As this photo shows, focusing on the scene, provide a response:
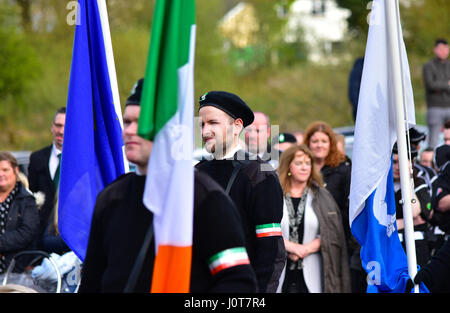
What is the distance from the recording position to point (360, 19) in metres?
29.6

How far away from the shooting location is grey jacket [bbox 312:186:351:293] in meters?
7.48

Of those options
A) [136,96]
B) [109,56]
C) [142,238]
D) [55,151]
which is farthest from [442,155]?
[142,238]

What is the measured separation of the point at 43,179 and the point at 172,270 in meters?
5.34

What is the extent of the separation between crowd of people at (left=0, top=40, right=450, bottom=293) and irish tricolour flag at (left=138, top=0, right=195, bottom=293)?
11cm

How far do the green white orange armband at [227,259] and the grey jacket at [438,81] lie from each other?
417 inches

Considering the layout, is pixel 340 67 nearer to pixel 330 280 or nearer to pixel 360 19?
pixel 360 19

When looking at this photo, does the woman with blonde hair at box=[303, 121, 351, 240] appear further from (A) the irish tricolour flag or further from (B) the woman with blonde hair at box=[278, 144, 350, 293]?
(A) the irish tricolour flag

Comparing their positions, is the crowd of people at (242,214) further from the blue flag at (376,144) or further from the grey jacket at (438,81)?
the grey jacket at (438,81)

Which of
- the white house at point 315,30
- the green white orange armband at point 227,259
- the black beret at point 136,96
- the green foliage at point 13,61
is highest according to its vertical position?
the white house at point 315,30

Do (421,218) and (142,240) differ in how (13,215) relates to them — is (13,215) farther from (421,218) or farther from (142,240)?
(142,240)

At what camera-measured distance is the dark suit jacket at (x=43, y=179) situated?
830cm

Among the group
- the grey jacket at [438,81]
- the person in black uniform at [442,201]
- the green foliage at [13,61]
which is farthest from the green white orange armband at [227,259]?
the green foliage at [13,61]
